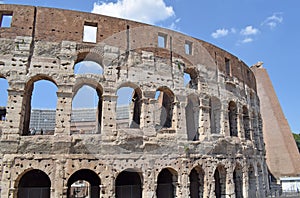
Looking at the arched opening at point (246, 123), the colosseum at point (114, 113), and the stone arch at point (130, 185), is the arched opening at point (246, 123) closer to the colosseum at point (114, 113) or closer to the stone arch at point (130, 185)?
the colosseum at point (114, 113)

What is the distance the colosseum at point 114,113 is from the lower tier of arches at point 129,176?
0.13ft

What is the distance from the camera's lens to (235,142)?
1471 cm

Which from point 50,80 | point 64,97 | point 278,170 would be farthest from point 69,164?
point 278,170

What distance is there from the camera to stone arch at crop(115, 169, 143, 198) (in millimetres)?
12352

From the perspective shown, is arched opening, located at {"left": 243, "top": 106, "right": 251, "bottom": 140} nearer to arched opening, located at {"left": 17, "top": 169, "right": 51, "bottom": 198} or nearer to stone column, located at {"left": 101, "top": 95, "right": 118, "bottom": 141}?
stone column, located at {"left": 101, "top": 95, "right": 118, "bottom": 141}

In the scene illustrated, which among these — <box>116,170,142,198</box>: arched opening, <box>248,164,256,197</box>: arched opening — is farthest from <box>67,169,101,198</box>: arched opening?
<box>248,164,256,197</box>: arched opening

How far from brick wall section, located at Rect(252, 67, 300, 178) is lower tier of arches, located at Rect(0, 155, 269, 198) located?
10871mm

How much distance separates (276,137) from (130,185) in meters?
19.7

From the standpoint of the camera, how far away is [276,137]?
26953 mm

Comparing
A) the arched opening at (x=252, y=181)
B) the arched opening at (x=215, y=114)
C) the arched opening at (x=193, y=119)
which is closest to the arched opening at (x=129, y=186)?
the arched opening at (x=193, y=119)

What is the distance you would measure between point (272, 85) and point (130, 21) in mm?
22565

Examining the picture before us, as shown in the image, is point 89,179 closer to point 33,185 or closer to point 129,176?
point 129,176

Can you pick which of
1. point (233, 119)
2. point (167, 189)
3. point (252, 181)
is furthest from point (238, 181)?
point (167, 189)

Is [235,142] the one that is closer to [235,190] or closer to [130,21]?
[235,190]
